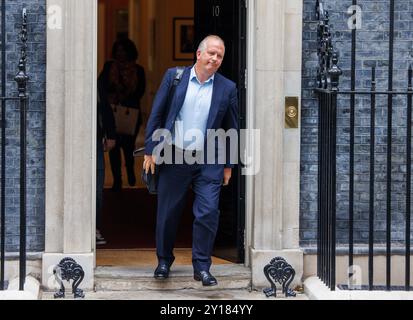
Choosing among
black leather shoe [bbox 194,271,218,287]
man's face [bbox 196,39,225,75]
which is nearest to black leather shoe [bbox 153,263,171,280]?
black leather shoe [bbox 194,271,218,287]

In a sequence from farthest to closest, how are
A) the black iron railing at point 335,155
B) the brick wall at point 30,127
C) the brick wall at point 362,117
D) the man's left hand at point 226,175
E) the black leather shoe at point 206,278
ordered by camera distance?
1. the brick wall at point 362,117
2. the man's left hand at point 226,175
3. the brick wall at point 30,127
4. the black leather shoe at point 206,278
5. the black iron railing at point 335,155

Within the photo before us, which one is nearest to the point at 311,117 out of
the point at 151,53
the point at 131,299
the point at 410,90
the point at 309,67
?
the point at 309,67

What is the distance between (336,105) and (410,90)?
59 centimetres

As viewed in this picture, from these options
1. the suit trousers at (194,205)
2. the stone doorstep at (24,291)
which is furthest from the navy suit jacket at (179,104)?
the stone doorstep at (24,291)

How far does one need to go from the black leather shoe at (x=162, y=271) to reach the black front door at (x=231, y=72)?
770mm

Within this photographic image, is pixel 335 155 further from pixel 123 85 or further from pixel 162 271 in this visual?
pixel 123 85

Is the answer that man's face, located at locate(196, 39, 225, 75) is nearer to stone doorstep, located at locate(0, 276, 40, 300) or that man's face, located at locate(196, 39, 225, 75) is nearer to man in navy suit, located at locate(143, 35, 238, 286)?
man in navy suit, located at locate(143, 35, 238, 286)

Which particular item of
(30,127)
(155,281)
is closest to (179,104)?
(30,127)

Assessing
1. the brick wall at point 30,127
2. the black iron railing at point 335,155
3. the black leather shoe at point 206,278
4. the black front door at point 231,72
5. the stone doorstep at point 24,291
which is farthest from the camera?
the black front door at point 231,72

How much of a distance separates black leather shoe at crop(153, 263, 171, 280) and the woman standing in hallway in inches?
120

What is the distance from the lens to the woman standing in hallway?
41.4 feet

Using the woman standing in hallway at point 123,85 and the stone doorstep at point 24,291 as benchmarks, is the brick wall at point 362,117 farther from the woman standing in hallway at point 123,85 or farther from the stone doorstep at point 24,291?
the woman standing in hallway at point 123,85

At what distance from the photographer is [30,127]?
8.88 m

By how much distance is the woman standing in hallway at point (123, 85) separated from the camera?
12.6 metres
